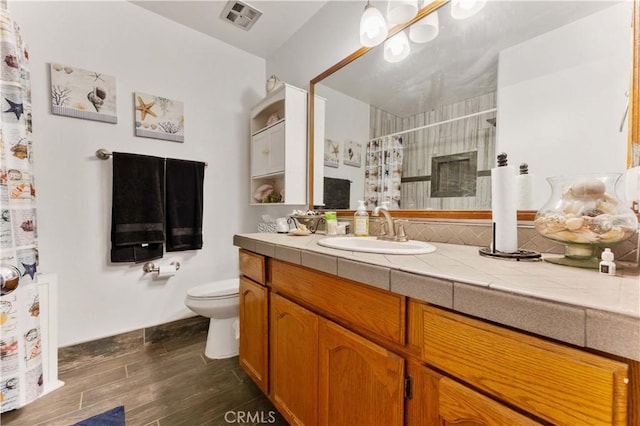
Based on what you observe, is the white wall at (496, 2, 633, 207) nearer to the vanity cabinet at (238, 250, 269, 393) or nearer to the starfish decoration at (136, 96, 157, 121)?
the vanity cabinet at (238, 250, 269, 393)

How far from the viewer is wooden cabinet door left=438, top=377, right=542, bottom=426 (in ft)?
1.46

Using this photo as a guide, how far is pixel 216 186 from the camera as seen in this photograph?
215 centimetres

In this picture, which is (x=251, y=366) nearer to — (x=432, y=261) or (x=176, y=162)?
(x=432, y=261)

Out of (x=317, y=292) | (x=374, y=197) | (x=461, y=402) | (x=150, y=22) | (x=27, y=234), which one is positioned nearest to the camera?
(x=461, y=402)

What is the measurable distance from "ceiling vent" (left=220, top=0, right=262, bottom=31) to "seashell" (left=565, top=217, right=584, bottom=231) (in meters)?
2.13

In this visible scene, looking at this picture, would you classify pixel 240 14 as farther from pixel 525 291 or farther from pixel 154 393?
pixel 154 393

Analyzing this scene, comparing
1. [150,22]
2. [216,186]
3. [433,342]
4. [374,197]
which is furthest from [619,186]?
[150,22]

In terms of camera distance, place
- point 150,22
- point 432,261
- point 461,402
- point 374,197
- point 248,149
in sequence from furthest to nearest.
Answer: point 248,149
point 150,22
point 374,197
point 432,261
point 461,402

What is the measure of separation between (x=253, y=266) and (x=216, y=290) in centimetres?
73

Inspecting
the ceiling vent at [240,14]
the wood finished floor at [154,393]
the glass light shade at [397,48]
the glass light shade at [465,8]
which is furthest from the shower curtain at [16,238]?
the glass light shade at [465,8]

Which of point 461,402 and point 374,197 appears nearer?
point 461,402

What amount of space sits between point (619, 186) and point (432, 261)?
1.93 feet

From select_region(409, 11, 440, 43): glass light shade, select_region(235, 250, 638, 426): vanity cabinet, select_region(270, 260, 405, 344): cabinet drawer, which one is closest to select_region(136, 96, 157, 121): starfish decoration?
select_region(235, 250, 638, 426): vanity cabinet

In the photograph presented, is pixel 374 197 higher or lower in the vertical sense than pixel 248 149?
lower
